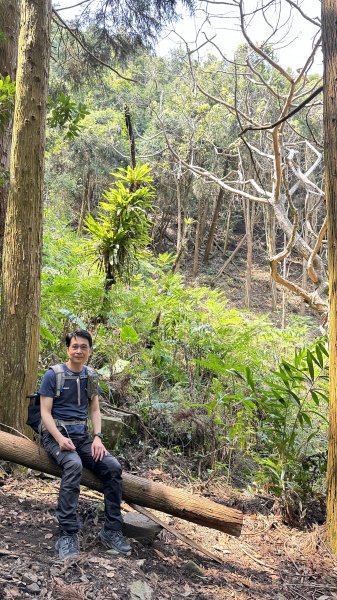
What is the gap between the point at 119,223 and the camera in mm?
7406

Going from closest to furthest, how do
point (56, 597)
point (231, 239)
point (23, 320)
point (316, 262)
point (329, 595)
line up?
point (56, 597)
point (329, 595)
point (23, 320)
point (316, 262)
point (231, 239)

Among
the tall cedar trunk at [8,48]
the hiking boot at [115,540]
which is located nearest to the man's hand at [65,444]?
the hiking boot at [115,540]

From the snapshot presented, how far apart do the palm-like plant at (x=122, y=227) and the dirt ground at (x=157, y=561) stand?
3.57 m

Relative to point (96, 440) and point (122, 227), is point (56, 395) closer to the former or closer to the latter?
point (96, 440)

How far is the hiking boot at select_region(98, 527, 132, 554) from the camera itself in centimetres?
365

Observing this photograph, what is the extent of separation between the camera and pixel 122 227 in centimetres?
738

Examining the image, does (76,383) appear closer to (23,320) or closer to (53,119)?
(23,320)

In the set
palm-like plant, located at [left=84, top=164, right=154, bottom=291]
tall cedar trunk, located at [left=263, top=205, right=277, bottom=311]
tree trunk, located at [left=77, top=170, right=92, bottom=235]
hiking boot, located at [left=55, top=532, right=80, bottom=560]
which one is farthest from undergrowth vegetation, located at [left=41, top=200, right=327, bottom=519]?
tree trunk, located at [left=77, top=170, right=92, bottom=235]

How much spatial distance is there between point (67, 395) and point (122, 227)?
3859mm

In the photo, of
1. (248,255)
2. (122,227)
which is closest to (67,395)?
(122,227)

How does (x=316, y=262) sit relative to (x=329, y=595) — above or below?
above

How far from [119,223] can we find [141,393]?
8.45 feet

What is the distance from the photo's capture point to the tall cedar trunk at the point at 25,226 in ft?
16.5

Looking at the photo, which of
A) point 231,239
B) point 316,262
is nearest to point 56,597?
point 316,262
